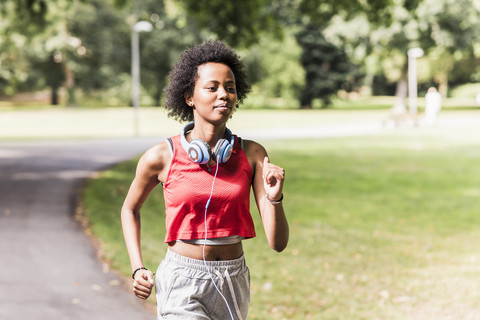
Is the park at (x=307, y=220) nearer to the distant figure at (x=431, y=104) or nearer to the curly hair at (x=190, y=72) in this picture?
the distant figure at (x=431, y=104)

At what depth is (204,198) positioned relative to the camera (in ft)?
8.59

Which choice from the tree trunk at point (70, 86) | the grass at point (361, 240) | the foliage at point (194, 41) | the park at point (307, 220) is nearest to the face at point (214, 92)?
the park at point (307, 220)

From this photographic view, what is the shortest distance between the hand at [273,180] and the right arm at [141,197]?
1.64ft

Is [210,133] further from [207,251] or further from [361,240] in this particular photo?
[361,240]

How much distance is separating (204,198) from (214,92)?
428 millimetres

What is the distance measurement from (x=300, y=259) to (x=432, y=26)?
42797mm

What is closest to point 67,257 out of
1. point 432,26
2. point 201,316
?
point 201,316

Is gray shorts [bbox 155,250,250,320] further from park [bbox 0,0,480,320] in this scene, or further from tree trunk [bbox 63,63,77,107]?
tree trunk [bbox 63,63,77,107]

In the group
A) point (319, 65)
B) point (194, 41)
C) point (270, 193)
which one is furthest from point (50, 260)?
point (319, 65)

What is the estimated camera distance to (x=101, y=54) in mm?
59844

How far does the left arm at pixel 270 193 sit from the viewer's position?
2.42 meters

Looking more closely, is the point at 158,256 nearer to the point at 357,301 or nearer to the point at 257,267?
the point at 257,267

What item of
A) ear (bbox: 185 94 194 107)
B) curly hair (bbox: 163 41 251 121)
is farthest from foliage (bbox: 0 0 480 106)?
ear (bbox: 185 94 194 107)

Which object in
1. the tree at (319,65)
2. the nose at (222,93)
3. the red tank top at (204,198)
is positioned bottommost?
the red tank top at (204,198)
